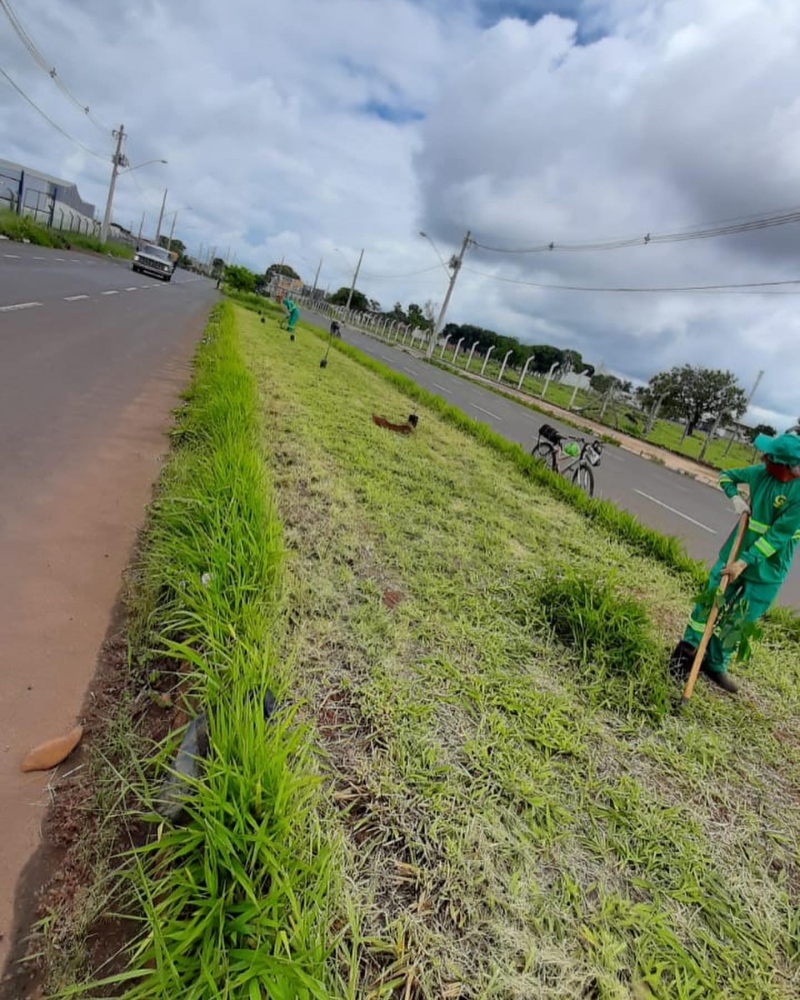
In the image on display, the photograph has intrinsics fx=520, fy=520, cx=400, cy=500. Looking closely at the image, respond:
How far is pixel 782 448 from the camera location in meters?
2.79

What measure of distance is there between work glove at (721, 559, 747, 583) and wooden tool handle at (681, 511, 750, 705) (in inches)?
0.9

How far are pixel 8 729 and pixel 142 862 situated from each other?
30.1 inches

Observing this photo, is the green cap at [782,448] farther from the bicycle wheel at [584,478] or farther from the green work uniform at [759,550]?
the bicycle wheel at [584,478]

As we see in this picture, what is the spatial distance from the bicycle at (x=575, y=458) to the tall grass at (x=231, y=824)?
571 cm

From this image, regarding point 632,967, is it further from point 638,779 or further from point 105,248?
point 105,248

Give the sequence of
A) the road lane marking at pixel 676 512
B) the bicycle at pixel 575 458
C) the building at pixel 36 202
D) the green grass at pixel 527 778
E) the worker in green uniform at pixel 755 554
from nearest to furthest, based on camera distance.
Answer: the green grass at pixel 527 778
the worker in green uniform at pixel 755 554
the bicycle at pixel 575 458
the road lane marking at pixel 676 512
the building at pixel 36 202

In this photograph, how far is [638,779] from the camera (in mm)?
2275

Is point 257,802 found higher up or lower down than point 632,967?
higher up

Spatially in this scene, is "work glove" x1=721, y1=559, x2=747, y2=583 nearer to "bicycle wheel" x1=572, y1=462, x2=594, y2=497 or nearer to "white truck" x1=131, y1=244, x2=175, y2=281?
"bicycle wheel" x1=572, y1=462, x2=594, y2=497

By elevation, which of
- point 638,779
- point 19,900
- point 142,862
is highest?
point 638,779

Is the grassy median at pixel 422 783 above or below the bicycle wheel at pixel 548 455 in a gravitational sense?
below

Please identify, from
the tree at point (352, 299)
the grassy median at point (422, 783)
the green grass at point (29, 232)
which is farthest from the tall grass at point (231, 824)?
the tree at point (352, 299)

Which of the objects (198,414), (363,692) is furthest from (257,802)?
(198,414)

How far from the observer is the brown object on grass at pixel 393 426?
8299 millimetres
